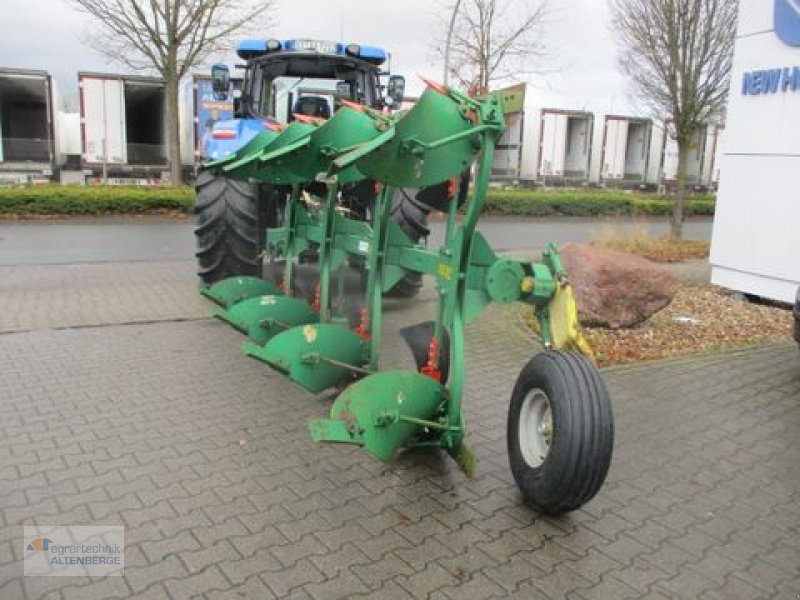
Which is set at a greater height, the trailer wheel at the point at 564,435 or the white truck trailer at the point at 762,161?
the white truck trailer at the point at 762,161

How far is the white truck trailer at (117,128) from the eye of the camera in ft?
63.0

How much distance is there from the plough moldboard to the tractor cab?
11.9 ft

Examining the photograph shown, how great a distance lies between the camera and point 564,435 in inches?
121

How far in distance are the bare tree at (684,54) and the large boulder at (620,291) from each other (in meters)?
7.47

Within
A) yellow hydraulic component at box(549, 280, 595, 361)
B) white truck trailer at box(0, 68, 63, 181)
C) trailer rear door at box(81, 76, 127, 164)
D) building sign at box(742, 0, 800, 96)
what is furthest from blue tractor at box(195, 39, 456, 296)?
white truck trailer at box(0, 68, 63, 181)

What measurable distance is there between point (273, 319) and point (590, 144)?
23490mm

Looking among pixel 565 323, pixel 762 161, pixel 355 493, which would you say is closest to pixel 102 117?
pixel 762 161

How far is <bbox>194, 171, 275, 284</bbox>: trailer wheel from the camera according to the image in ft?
23.4

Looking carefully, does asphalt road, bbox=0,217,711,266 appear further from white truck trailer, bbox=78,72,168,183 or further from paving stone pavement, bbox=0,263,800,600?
paving stone pavement, bbox=0,263,800,600

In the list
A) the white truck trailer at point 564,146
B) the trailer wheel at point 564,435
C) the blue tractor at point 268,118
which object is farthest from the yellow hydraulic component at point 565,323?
the white truck trailer at point 564,146

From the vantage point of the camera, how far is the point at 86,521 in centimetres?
319

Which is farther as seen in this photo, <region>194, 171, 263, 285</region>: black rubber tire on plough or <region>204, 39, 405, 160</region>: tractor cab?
<region>204, 39, 405, 160</region>: tractor cab

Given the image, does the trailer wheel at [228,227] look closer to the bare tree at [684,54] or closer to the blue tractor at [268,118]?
the blue tractor at [268,118]

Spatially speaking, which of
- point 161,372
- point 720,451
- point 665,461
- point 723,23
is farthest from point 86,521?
point 723,23
